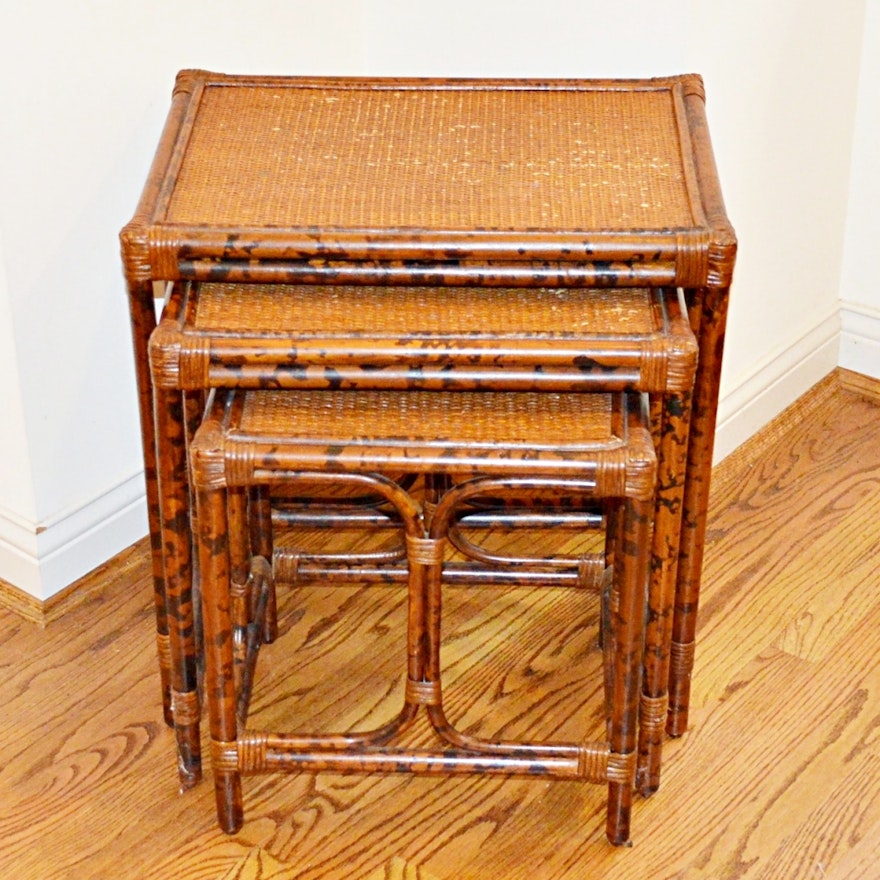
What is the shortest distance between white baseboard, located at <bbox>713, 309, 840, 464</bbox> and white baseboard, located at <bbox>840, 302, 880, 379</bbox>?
0.01 meters

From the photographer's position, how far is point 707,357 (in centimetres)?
143

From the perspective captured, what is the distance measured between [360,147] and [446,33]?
510 millimetres

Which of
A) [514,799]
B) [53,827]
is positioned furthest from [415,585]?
[53,827]

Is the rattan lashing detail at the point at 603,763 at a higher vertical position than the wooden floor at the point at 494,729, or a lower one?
higher

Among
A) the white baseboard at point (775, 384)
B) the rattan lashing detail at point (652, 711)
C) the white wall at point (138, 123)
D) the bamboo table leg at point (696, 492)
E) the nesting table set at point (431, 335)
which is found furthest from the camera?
the white baseboard at point (775, 384)

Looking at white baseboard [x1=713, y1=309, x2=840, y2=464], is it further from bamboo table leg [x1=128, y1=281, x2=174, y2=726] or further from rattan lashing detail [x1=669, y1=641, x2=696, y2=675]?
bamboo table leg [x1=128, y1=281, x2=174, y2=726]

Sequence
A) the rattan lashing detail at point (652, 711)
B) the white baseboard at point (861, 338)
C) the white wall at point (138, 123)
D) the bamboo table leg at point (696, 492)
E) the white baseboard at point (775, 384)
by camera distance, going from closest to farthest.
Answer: the bamboo table leg at point (696, 492) → the rattan lashing detail at point (652, 711) → the white wall at point (138, 123) → the white baseboard at point (775, 384) → the white baseboard at point (861, 338)

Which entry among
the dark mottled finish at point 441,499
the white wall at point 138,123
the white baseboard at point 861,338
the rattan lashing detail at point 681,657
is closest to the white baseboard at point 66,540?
the white wall at point 138,123

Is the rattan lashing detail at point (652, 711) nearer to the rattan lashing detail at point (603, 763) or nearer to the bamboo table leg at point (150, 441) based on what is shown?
the rattan lashing detail at point (603, 763)

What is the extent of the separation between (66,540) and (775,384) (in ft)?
3.54

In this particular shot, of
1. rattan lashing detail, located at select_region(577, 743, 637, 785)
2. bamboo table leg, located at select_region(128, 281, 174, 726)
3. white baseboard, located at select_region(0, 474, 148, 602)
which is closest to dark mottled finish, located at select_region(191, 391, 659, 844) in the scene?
rattan lashing detail, located at select_region(577, 743, 637, 785)

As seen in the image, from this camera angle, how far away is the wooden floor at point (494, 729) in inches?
61.8

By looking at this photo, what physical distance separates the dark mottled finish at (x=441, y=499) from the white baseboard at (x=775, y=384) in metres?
0.76

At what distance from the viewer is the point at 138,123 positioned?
1.80 metres
